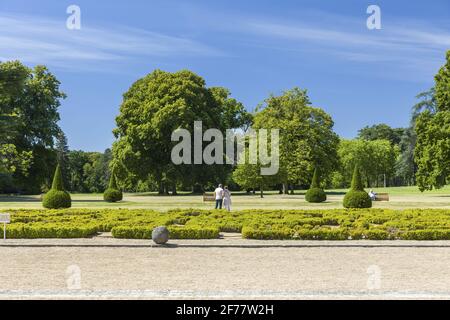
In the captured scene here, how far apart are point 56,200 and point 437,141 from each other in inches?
1184

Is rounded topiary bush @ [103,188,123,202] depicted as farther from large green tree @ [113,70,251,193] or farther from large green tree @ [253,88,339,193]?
large green tree @ [253,88,339,193]

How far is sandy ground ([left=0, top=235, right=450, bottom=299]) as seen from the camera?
887 cm

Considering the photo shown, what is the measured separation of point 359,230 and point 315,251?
10.6 feet

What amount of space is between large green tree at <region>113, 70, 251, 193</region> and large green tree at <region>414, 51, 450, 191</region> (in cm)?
2293

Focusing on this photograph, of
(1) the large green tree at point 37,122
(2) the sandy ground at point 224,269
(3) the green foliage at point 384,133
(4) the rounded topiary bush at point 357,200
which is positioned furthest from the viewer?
(3) the green foliage at point 384,133

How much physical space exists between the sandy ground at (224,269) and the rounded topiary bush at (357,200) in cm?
1509

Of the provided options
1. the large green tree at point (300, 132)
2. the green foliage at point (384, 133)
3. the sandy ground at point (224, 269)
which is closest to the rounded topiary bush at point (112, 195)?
the large green tree at point (300, 132)

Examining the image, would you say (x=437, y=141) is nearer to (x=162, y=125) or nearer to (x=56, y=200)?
(x=162, y=125)

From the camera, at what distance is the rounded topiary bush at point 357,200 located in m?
31.1

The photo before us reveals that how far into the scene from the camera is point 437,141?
145ft

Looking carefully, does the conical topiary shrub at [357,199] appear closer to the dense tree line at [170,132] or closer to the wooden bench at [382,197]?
the wooden bench at [382,197]

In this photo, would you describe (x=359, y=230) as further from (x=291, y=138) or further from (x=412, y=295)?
(x=291, y=138)

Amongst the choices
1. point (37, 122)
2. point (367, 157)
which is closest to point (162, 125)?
point (37, 122)
